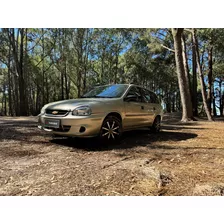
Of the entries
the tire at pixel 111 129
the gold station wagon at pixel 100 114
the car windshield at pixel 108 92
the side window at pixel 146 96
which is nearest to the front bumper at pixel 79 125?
the gold station wagon at pixel 100 114

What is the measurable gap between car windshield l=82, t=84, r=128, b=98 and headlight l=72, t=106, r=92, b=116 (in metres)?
1.17

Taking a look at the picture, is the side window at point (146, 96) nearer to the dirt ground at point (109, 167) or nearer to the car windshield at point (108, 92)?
the car windshield at point (108, 92)

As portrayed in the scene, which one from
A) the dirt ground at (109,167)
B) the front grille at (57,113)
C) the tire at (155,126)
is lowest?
the dirt ground at (109,167)

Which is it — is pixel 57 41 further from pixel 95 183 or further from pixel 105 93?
pixel 95 183

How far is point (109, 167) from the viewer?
3.59 m

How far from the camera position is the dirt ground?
2744 millimetres

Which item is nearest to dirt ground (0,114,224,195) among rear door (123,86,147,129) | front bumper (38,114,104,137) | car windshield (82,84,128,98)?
front bumper (38,114,104,137)

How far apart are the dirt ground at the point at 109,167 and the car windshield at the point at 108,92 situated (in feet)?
4.11

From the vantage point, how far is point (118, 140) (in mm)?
5551

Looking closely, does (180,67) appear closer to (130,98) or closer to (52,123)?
(130,98)

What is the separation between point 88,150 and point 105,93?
192cm

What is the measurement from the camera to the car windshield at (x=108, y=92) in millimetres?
5969

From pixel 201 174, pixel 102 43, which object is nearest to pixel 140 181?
pixel 201 174

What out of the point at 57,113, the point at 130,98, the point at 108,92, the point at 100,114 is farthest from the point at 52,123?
the point at 130,98
